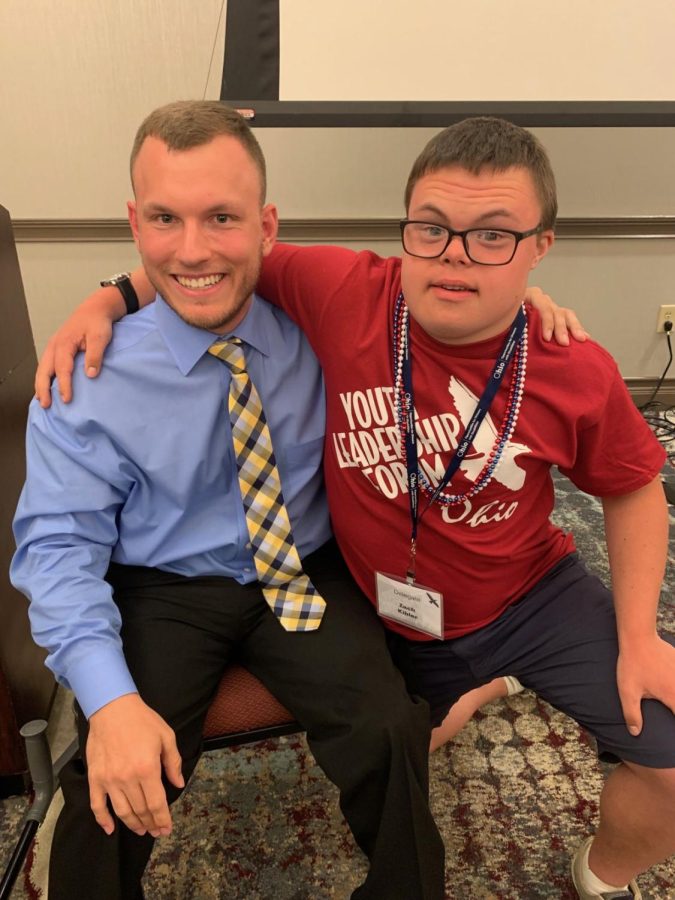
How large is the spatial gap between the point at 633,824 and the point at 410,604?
491mm

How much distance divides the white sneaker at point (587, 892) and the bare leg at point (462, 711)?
0.32m

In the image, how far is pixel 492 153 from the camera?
0.97 metres

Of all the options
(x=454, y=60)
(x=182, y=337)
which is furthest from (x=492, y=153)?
(x=454, y=60)

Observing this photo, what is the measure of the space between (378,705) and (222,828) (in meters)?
0.59

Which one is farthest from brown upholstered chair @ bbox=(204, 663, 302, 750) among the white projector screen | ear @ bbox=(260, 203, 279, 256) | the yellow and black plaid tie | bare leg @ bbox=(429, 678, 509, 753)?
the white projector screen

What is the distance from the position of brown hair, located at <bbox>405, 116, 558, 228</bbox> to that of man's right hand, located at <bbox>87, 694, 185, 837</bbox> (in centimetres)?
86

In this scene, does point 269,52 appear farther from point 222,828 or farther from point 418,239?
point 222,828

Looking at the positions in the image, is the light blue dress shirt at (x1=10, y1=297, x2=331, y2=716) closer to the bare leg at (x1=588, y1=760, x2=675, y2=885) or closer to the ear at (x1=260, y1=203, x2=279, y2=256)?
the ear at (x1=260, y1=203, x2=279, y2=256)

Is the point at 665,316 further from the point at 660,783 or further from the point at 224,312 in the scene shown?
the point at 224,312

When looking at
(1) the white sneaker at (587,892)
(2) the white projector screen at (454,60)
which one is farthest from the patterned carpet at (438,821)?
(2) the white projector screen at (454,60)

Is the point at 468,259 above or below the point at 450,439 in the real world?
above

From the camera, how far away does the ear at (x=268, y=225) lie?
1146 millimetres

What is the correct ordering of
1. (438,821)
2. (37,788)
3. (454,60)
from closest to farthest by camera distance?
(37,788)
(438,821)
(454,60)

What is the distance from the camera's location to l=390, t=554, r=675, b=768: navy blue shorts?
3.60 ft
